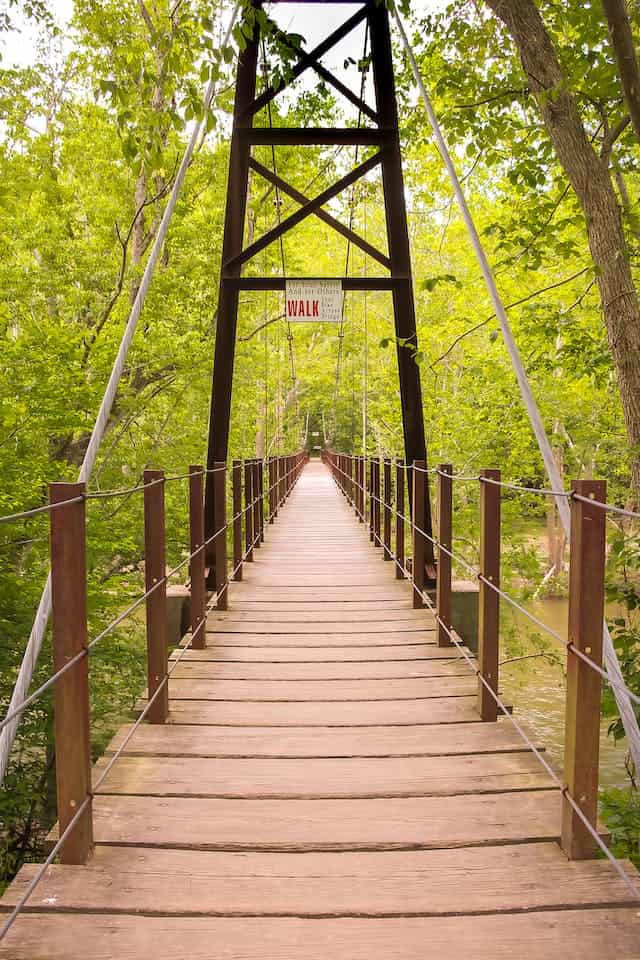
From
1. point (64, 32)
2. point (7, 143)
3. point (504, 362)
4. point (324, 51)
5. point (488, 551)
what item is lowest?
point (488, 551)

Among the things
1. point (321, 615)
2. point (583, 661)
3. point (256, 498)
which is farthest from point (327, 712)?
point (256, 498)

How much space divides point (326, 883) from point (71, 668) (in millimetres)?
745

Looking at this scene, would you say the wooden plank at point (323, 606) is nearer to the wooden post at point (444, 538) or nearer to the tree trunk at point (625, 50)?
the wooden post at point (444, 538)

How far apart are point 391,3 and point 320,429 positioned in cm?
6112

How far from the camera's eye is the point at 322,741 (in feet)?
8.24

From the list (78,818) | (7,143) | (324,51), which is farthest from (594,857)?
(7,143)

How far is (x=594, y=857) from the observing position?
178cm

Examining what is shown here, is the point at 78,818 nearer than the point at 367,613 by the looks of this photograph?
Yes

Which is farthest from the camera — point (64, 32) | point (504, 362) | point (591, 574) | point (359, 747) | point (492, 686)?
point (504, 362)

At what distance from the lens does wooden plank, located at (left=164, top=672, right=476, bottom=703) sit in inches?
117

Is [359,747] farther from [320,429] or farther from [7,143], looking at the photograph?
[320,429]

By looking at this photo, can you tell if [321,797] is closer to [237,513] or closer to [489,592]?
[489,592]

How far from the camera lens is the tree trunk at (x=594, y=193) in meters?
3.78

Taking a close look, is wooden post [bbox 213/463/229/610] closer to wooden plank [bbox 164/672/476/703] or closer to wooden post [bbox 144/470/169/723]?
wooden plank [bbox 164/672/476/703]
